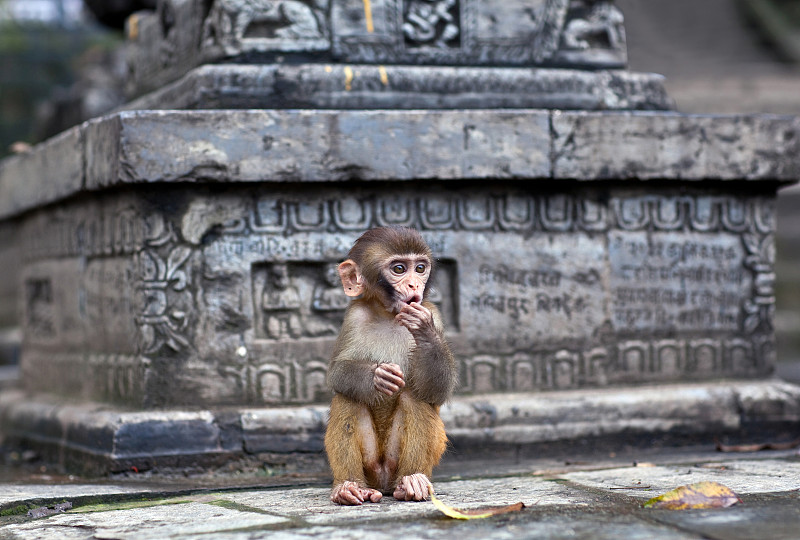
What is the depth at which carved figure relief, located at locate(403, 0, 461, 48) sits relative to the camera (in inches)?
173

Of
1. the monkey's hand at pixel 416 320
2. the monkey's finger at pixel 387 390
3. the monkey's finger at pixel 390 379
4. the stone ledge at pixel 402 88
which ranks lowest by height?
the monkey's finger at pixel 387 390

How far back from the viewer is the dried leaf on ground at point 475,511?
9.18ft

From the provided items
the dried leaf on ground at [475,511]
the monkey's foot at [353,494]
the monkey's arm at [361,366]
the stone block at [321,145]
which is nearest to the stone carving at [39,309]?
the stone block at [321,145]

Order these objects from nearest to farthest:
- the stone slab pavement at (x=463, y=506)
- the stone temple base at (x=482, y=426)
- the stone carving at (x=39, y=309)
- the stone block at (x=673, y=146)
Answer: the stone slab pavement at (x=463, y=506), the stone temple base at (x=482, y=426), the stone block at (x=673, y=146), the stone carving at (x=39, y=309)

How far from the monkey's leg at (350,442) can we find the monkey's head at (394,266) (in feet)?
1.14

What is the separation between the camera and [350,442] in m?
3.24

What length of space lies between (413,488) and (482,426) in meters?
1.08

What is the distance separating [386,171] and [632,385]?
145 centimetres

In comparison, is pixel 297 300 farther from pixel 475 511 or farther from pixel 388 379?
pixel 475 511

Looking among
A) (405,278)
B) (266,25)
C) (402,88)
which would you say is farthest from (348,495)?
(266,25)

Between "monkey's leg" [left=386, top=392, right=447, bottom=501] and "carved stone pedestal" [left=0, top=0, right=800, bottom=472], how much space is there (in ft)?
2.79

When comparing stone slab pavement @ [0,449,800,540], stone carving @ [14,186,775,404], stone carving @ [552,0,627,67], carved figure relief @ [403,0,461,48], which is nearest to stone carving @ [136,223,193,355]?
stone carving @ [14,186,775,404]

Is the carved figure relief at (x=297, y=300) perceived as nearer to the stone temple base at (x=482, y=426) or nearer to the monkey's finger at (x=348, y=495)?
the stone temple base at (x=482, y=426)

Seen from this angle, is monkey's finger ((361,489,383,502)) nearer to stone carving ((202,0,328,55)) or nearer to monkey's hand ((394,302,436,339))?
monkey's hand ((394,302,436,339))
